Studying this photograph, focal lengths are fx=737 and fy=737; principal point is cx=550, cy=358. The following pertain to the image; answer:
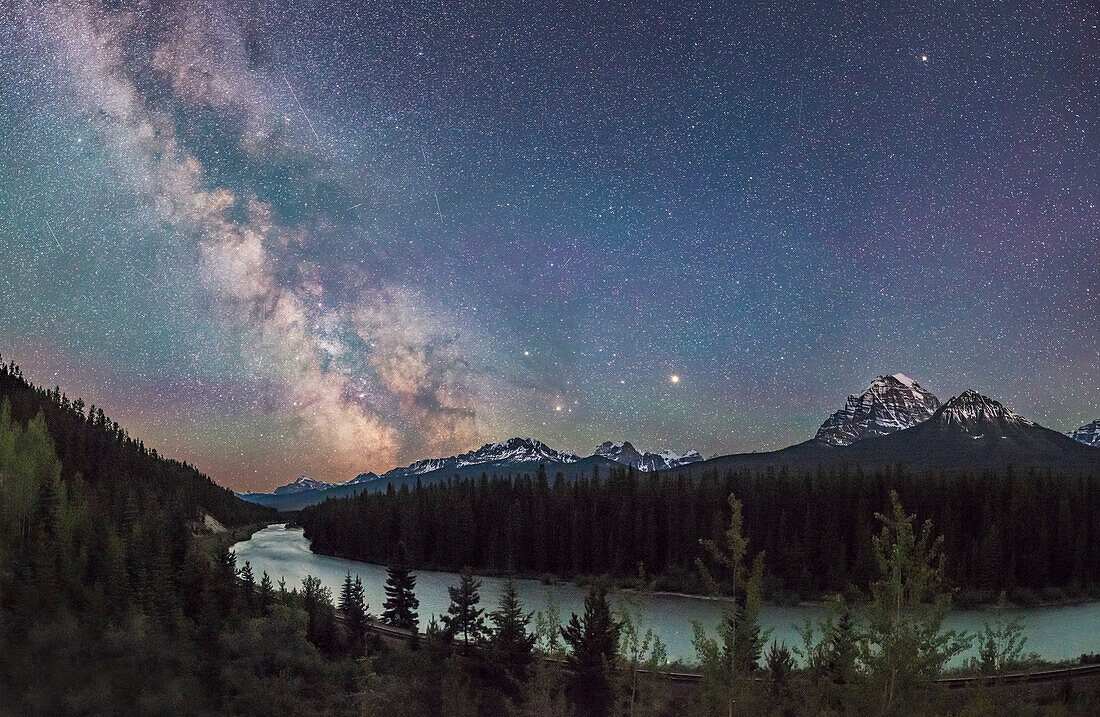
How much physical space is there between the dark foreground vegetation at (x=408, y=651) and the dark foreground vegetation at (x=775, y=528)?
110ft

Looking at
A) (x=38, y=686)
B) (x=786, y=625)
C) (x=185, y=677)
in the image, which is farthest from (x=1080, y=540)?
(x=38, y=686)

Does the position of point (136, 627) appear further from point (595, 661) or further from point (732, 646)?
point (732, 646)

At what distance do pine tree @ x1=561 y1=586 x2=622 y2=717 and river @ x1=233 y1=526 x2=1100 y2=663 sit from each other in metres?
1.95

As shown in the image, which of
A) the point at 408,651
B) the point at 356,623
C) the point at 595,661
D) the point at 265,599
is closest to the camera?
the point at 595,661

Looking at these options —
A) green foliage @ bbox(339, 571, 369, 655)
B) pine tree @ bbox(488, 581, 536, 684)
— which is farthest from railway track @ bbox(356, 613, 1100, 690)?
green foliage @ bbox(339, 571, 369, 655)

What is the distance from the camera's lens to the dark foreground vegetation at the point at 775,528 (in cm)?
8875

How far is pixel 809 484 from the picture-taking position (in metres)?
105

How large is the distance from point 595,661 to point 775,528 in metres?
71.4

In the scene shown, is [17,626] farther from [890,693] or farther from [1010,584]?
[1010,584]

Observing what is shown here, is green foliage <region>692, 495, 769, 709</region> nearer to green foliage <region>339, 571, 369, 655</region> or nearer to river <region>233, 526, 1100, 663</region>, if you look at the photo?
river <region>233, 526, 1100, 663</region>

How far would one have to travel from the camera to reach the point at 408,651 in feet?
147

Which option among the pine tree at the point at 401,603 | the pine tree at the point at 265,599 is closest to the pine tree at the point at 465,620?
the pine tree at the point at 265,599

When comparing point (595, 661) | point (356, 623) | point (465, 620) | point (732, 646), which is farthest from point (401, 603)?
point (732, 646)

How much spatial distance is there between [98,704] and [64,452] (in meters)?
105
